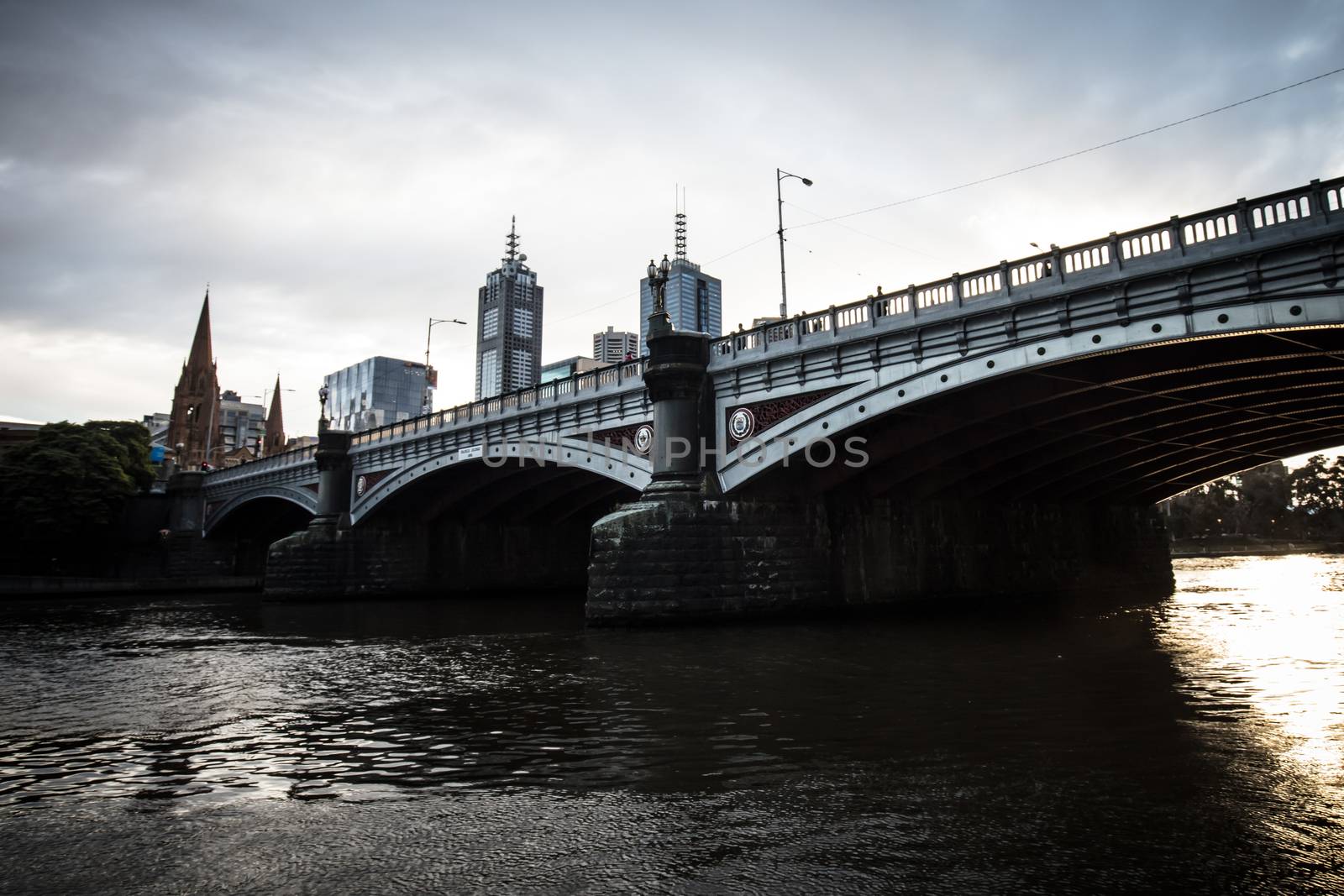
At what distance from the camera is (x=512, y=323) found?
127 metres

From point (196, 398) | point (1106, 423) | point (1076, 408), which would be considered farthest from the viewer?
point (196, 398)

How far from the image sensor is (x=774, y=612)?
962 inches

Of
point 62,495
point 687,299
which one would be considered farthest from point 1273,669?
point 687,299

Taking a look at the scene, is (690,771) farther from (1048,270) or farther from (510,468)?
(510,468)

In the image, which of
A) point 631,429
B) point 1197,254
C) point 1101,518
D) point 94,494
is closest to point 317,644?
point 631,429

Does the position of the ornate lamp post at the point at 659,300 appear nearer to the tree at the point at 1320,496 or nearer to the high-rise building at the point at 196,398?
the high-rise building at the point at 196,398

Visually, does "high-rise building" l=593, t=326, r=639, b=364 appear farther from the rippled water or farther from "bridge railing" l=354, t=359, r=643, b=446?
the rippled water

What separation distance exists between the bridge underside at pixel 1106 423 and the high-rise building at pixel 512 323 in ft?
305

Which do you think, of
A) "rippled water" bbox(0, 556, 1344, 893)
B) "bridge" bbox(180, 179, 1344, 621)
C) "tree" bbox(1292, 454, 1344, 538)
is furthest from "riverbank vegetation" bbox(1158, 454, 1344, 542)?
"rippled water" bbox(0, 556, 1344, 893)

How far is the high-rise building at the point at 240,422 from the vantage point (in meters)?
170

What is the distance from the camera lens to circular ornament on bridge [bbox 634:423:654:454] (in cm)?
2767

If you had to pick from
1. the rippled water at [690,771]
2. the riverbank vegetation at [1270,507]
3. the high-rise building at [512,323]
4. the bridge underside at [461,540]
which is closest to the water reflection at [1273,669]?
the rippled water at [690,771]

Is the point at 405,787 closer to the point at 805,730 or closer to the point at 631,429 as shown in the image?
the point at 805,730

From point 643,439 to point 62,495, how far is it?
46500 mm
